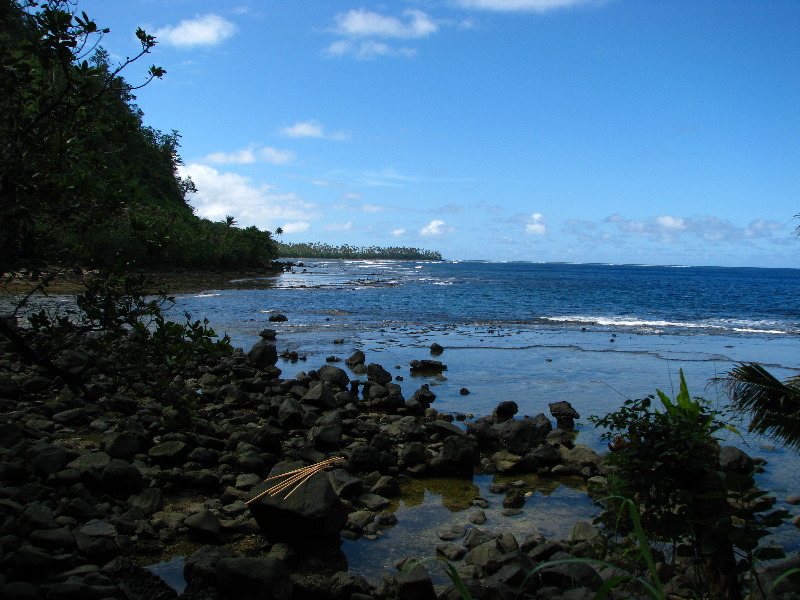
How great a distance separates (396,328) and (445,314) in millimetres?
8794

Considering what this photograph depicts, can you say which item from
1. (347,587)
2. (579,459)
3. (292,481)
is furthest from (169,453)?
(579,459)

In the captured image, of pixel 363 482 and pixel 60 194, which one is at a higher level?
pixel 60 194

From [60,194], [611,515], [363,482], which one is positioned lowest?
[363,482]

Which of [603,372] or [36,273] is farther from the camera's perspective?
[603,372]

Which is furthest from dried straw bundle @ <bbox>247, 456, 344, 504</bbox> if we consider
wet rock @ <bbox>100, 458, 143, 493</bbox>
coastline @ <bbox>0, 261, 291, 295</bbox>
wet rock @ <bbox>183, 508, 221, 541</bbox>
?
coastline @ <bbox>0, 261, 291, 295</bbox>

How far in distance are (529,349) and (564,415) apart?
35.6 ft

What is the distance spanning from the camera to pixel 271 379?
14883mm

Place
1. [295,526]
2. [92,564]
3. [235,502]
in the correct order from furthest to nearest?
1. [235,502]
2. [295,526]
3. [92,564]

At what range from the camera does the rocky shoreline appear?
5.14m

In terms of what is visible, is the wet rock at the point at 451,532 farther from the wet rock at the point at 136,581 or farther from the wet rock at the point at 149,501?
the wet rock at the point at 149,501

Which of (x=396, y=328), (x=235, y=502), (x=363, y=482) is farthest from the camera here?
(x=396, y=328)

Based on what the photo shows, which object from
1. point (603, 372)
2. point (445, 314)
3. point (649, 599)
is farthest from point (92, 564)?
point (445, 314)

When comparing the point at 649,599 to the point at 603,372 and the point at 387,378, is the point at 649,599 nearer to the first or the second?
the point at 387,378

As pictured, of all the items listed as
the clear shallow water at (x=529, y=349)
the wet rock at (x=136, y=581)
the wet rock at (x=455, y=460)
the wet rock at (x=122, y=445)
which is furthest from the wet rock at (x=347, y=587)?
the wet rock at (x=122, y=445)
